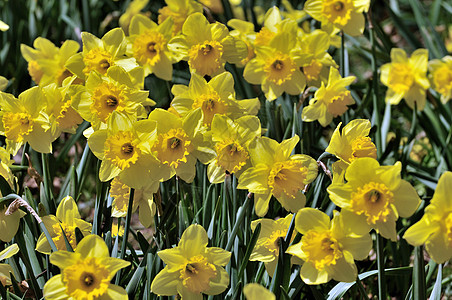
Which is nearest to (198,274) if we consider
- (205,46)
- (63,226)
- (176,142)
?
(176,142)

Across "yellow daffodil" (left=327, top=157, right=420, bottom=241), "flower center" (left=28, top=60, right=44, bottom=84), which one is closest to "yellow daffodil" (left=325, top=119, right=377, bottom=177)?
"yellow daffodil" (left=327, top=157, right=420, bottom=241)

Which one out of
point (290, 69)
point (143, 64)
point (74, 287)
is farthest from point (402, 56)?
point (74, 287)

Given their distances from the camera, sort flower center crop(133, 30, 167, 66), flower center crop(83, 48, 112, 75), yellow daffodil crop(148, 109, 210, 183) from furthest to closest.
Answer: flower center crop(133, 30, 167, 66), flower center crop(83, 48, 112, 75), yellow daffodil crop(148, 109, 210, 183)

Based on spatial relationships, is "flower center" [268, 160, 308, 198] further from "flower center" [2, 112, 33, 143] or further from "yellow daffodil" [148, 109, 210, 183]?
"flower center" [2, 112, 33, 143]

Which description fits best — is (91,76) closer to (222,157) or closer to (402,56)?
Result: (222,157)

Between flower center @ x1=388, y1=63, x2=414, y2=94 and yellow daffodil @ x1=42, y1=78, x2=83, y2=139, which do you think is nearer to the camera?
yellow daffodil @ x1=42, y1=78, x2=83, y2=139
